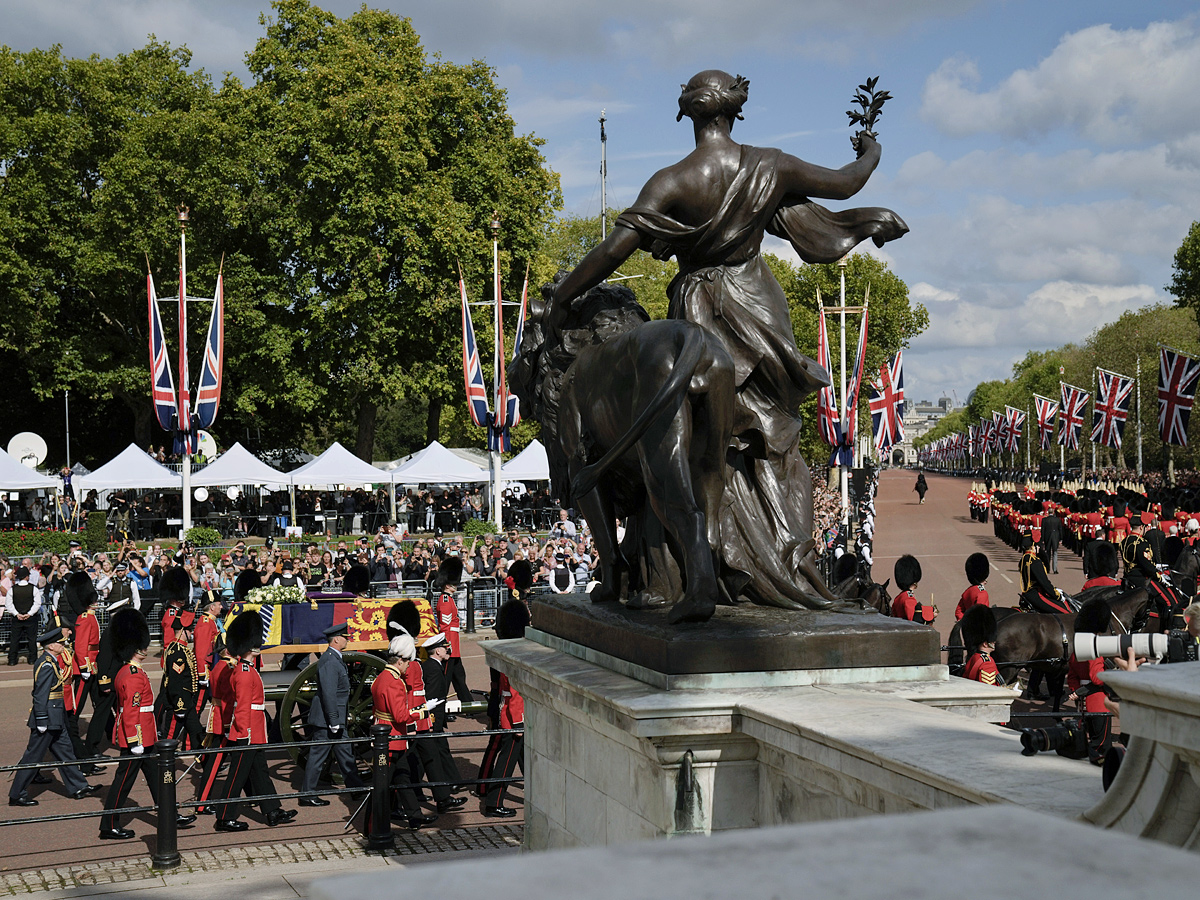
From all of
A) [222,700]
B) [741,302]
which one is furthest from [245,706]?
[741,302]

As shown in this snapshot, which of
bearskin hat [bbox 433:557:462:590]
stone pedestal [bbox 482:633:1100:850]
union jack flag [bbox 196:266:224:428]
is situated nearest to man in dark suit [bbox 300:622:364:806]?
bearskin hat [bbox 433:557:462:590]

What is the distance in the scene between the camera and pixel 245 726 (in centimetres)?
1029

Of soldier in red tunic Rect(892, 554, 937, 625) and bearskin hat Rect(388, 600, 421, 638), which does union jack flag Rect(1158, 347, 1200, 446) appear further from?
bearskin hat Rect(388, 600, 421, 638)

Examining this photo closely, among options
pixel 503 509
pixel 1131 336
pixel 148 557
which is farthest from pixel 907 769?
pixel 1131 336

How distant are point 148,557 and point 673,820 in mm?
22130

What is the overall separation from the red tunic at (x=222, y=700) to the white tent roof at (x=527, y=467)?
24.5 metres

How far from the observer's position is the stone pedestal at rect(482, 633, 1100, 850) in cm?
324

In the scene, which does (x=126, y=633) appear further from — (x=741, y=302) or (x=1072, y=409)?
(x=1072, y=409)

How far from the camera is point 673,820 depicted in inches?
168

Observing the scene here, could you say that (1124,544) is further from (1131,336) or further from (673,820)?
(1131,336)

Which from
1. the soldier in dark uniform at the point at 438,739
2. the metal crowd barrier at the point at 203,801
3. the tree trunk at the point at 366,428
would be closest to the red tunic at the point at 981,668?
the metal crowd barrier at the point at 203,801

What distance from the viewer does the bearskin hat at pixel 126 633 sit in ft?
35.4

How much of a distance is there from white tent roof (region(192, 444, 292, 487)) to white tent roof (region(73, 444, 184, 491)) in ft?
2.68

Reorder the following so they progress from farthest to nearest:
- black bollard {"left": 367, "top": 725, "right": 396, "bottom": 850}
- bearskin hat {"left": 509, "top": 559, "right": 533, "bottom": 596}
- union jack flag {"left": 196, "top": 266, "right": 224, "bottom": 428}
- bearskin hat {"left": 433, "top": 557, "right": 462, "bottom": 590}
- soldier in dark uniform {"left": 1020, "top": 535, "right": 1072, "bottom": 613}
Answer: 1. union jack flag {"left": 196, "top": 266, "right": 224, "bottom": 428}
2. bearskin hat {"left": 433, "top": 557, "right": 462, "bottom": 590}
3. soldier in dark uniform {"left": 1020, "top": 535, "right": 1072, "bottom": 613}
4. bearskin hat {"left": 509, "top": 559, "right": 533, "bottom": 596}
5. black bollard {"left": 367, "top": 725, "right": 396, "bottom": 850}
